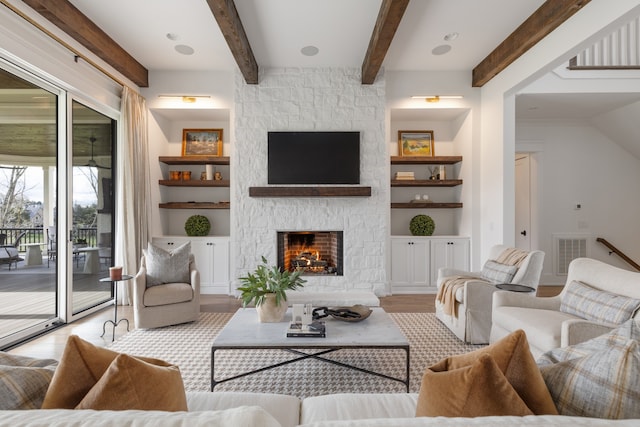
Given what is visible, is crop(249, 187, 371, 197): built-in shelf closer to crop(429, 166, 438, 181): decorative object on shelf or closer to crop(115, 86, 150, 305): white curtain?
crop(429, 166, 438, 181): decorative object on shelf

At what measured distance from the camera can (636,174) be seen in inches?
219

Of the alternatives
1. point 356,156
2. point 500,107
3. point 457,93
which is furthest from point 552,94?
point 356,156

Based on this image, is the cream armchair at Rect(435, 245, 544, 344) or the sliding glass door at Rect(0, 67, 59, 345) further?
the cream armchair at Rect(435, 245, 544, 344)

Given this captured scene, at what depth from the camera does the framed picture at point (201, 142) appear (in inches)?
215

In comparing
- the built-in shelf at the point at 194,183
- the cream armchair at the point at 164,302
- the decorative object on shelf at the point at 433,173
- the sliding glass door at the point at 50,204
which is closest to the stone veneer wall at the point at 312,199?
the built-in shelf at the point at 194,183

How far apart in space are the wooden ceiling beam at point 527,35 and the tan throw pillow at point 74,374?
4098mm

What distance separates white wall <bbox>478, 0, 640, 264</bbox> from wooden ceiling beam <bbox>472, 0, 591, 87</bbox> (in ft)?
0.26

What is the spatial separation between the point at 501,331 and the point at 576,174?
166 inches

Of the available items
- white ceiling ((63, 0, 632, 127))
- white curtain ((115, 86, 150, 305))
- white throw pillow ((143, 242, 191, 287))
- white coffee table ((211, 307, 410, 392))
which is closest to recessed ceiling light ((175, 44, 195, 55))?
white ceiling ((63, 0, 632, 127))

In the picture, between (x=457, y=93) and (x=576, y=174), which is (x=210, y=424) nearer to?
(x=457, y=93)

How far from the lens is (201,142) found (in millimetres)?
5500

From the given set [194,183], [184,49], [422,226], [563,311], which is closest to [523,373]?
[563,311]

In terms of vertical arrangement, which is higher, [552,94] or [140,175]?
[552,94]

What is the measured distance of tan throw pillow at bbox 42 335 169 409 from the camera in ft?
2.82
